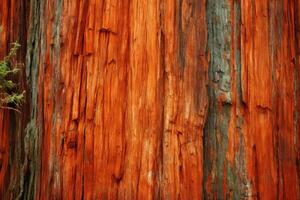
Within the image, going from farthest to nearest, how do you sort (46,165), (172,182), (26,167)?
(26,167), (46,165), (172,182)

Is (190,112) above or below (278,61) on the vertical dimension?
below

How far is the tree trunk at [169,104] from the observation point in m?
3.42

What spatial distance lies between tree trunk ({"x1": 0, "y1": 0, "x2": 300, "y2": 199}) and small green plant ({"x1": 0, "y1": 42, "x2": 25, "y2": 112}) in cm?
52

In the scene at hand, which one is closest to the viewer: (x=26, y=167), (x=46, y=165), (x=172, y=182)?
(x=172, y=182)

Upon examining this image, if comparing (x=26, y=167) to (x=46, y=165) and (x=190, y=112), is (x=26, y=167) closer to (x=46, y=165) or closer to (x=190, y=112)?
(x=46, y=165)

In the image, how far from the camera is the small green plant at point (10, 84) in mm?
4059

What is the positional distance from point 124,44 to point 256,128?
1294 mm

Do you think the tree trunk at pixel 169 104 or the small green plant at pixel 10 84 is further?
the small green plant at pixel 10 84

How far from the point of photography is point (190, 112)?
11.3 ft

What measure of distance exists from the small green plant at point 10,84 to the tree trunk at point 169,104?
0.52 m

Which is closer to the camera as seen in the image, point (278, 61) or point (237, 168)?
point (237, 168)

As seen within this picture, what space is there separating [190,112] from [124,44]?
78cm

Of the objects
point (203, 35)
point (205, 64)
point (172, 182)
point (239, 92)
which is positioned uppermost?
point (203, 35)

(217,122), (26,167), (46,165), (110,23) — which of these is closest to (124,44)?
(110,23)
